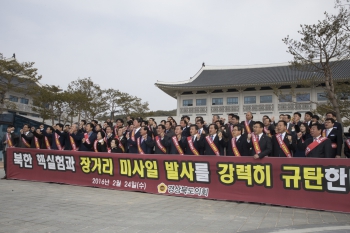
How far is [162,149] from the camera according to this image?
7715 millimetres

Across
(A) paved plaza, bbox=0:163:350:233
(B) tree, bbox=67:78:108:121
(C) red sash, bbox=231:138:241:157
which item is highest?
(B) tree, bbox=67:78:108:121

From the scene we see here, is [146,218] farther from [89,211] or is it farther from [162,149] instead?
[162,149]

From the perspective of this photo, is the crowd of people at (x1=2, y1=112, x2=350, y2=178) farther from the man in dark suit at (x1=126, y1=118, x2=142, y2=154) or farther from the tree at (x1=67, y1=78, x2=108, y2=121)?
the tree at (x1=67, y1=78, x2=108, y2=121)

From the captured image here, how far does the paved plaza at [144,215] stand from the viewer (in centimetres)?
404

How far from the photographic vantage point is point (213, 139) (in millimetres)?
6895

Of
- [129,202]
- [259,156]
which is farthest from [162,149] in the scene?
[259,156]

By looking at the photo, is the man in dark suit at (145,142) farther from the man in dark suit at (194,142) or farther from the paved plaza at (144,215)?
the paved plaza at (144,215)

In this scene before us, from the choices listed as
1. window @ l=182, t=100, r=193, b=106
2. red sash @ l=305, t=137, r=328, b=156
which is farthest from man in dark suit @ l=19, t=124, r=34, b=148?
window @ l=182, t=100, r=193, b=106

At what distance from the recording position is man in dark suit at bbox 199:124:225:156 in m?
6.87

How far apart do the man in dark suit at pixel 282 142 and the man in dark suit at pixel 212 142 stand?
1.23m

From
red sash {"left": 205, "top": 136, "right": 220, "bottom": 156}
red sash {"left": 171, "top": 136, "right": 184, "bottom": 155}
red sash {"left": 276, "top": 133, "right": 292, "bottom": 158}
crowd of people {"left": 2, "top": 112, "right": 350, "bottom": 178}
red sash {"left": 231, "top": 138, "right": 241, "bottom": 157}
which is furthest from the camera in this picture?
red sash {"left": 171, "top": 136, "right": 184, "bottom": 155}

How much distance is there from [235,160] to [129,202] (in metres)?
2.32

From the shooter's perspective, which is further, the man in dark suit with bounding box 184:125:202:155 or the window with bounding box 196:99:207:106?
the window with bounding box 196:99:207:106

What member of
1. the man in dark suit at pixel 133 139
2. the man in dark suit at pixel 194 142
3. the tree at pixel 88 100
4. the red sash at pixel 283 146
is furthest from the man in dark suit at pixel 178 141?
the tree at pixel 88 100
